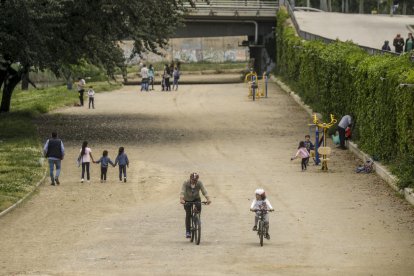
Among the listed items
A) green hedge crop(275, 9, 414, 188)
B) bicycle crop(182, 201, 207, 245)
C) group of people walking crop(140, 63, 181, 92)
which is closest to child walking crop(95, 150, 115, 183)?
green hedge crop(275, 9, 414, 188)

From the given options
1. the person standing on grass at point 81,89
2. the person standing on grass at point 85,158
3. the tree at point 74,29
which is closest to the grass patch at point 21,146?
the person standing on grass at point 81,89

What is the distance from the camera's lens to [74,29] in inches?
1827

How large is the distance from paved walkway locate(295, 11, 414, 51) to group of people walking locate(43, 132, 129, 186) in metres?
36.3

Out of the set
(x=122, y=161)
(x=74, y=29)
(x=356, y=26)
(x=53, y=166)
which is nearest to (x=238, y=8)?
(x=356, y=26)

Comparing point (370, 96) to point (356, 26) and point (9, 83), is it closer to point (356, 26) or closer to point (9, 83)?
point (9, 83)

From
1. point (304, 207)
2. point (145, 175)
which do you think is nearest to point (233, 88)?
point (145, 175)

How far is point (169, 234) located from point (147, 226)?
1187 mm

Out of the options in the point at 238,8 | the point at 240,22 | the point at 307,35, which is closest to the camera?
the point at 307,35

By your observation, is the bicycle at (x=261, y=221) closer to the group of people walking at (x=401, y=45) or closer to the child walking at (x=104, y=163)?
the child walking at (x=104, y=163)

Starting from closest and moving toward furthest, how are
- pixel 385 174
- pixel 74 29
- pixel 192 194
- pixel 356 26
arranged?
pixel 192 194 → pixel 385 174 → pixel 74 29 → pixel 356 26

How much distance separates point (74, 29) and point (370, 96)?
522 inches

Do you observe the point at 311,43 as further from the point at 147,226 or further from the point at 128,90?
the point at 147,226

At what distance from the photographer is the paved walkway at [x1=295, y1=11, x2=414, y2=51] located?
7256 cm

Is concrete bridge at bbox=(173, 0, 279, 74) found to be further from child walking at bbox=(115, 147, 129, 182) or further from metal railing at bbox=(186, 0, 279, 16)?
child walking at bbox=(115, 147, 129, 182)
